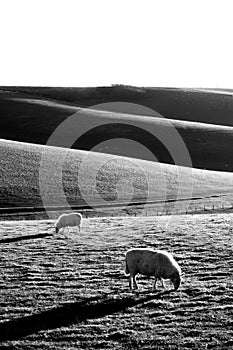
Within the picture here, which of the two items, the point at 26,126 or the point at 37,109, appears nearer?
the point at 26,126

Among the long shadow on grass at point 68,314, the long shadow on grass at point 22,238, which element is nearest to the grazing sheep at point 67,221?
the long shadow on grass at point 22,238

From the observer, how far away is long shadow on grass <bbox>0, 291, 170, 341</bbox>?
14.3 m

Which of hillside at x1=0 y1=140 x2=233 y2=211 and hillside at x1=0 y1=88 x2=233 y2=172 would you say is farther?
hillside at x1=0 y1=88 x2=233 y2=172

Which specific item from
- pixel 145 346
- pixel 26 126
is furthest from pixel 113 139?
pixel 145 346

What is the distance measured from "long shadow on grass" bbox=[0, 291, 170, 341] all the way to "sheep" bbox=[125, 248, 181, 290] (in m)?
0.66

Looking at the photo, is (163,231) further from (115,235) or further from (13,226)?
(13,226)

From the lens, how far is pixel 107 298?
16766 millimetres

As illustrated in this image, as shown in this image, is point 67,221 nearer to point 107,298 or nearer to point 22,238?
point 22,238

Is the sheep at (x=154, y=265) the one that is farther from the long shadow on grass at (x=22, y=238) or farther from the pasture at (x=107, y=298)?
the long shadow on grass at (x=22, y=238)

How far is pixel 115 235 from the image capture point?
29.4 meters

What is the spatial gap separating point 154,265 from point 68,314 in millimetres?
3644

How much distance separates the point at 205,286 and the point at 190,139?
102283 millimetres

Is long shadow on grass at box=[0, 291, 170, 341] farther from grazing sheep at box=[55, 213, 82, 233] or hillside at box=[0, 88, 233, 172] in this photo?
hillside at box=[0, 88, 233, 172]

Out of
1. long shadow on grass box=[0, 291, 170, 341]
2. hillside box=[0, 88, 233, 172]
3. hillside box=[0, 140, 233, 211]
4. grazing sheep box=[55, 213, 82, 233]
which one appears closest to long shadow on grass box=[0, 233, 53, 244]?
grazing sheep box=[55, 213, 82, 233]
